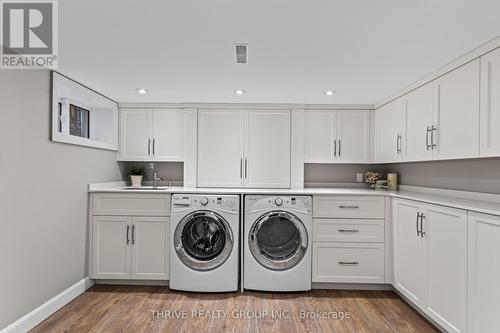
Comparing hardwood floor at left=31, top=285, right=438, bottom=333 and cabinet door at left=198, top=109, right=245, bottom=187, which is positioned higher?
cabinet door at left=198, top=109, right=245, bottom=187

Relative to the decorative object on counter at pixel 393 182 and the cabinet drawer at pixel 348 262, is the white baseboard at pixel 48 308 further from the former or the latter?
the decorative object on counter at pixel 393 182

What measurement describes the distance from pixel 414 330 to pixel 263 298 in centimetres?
131

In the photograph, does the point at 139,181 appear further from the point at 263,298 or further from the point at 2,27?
the point at 2,27

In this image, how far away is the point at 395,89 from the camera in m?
3.13

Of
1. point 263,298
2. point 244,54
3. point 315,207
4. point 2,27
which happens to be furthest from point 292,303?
point 2,27

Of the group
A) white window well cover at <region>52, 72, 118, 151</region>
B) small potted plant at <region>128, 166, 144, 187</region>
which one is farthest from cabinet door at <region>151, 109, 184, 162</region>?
white window well cover at <region>52, 72, 118, 151</region>

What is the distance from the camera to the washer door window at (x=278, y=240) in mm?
3186

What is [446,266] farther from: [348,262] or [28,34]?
[28,34]

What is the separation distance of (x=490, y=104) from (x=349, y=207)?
61.8 inches

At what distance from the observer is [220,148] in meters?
3.86

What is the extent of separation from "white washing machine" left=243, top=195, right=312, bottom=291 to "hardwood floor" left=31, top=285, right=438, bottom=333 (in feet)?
0.46

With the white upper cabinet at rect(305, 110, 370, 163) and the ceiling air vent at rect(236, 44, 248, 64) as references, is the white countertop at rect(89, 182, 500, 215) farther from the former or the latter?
the ceiling air vent at rect(236, 44, 248, 64)

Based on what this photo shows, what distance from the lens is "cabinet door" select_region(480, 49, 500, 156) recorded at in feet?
6.45

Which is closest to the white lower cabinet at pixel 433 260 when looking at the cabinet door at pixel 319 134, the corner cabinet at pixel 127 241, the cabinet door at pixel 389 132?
the cabinet door at pixel 389 132
